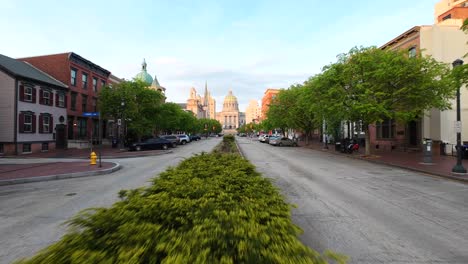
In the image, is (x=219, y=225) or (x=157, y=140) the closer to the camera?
(x=219, y=225)

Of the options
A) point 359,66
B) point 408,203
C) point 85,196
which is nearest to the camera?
point 408,203

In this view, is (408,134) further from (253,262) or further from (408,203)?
(253,262)

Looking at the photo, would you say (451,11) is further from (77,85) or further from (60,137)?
(60,137)

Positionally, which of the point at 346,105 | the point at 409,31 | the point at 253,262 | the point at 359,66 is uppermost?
the point at 409,31

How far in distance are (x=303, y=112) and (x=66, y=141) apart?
106 ft

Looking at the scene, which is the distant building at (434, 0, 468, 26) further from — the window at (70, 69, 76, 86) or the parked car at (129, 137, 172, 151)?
the window at (70, 69, 76, 86)

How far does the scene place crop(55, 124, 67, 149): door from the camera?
29.8 m

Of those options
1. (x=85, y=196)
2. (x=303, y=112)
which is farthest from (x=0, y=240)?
(x=303, y=112)

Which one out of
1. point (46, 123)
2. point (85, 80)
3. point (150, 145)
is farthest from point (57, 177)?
point (85, 80)

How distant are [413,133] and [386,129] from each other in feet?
13.4

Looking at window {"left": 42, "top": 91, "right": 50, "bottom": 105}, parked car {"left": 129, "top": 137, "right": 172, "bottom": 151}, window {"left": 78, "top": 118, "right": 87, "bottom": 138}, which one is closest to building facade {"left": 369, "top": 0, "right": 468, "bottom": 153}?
parked car {"left": 129, "top": 137, "right": 172, "bottom": 151}

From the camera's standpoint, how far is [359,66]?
19188mm

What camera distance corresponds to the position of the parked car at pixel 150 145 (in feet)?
96.1

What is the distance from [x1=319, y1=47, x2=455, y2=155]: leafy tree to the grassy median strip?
58.0 ft
